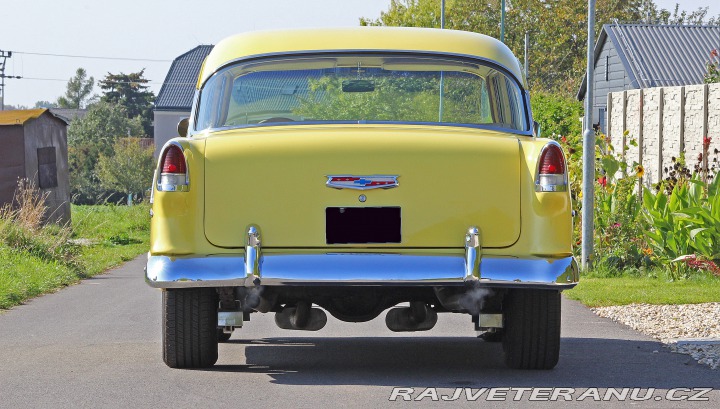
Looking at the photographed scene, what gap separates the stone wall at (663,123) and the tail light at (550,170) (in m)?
8.99

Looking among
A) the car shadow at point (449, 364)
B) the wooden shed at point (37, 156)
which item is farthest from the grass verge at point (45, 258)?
the car shadow at point (449, 364)

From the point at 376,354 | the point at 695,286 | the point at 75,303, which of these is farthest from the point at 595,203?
the point at 376,354

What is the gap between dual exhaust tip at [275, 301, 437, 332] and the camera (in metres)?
7.93

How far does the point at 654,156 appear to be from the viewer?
714 inches

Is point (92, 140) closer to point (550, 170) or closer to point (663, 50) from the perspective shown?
point (663, 50)

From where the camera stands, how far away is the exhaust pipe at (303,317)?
310 inches

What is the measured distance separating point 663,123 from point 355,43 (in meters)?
10.2

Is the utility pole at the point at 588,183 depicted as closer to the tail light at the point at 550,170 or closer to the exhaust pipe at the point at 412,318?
the exhaust pipe at the point at 412,318

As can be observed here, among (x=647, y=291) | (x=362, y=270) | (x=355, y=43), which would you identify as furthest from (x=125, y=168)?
(x=362, y=270)

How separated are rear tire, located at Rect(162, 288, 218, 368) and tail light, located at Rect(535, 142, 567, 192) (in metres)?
1.88

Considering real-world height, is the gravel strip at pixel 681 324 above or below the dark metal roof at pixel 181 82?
below

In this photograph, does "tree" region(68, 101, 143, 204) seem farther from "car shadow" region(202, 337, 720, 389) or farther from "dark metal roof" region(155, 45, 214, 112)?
"car shadow" region(202, 337, 720, 389)

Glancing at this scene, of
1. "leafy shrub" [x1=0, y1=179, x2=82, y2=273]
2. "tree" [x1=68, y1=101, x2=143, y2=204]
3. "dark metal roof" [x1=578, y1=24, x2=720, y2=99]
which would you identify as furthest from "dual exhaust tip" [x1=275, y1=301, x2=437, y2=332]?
"tree" [x1=68, y1=101, x2=143, y2=204]

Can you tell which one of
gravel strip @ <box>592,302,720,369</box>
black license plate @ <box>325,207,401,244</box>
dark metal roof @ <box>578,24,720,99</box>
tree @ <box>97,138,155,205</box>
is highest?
dark metal roof @ <box>578,24,720,99</box>
